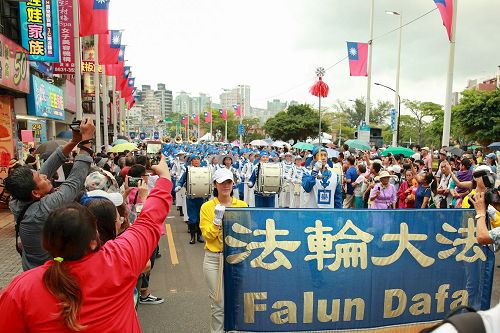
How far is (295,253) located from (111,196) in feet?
5.66

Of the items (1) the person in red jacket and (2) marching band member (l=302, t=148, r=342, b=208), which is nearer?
(1) the person in red jacket

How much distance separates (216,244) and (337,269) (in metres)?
1.17

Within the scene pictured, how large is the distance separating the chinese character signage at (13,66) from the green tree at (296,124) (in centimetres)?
3591

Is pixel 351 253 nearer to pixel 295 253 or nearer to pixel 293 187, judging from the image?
pixel 295 253

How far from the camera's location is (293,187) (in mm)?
12406

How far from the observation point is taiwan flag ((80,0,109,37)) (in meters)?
14.4

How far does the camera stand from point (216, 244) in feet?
12.9

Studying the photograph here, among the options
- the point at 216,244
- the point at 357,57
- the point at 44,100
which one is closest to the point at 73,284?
the point at 216,244

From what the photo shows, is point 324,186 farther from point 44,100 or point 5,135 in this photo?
point 44,100

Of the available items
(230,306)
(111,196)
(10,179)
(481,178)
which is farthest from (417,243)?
(10,179)

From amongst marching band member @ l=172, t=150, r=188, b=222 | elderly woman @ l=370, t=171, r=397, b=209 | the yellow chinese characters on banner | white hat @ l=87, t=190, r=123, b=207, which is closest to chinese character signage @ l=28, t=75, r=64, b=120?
the yellow chinese characters on banner

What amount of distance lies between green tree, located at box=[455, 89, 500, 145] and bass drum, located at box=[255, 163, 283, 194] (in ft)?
77.0

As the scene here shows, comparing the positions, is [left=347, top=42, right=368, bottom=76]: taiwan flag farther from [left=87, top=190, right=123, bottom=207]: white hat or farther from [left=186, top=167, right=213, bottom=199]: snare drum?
[left=87, top=190, right=123, bottom=207]: white hat

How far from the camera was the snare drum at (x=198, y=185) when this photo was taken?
862 centimetres
